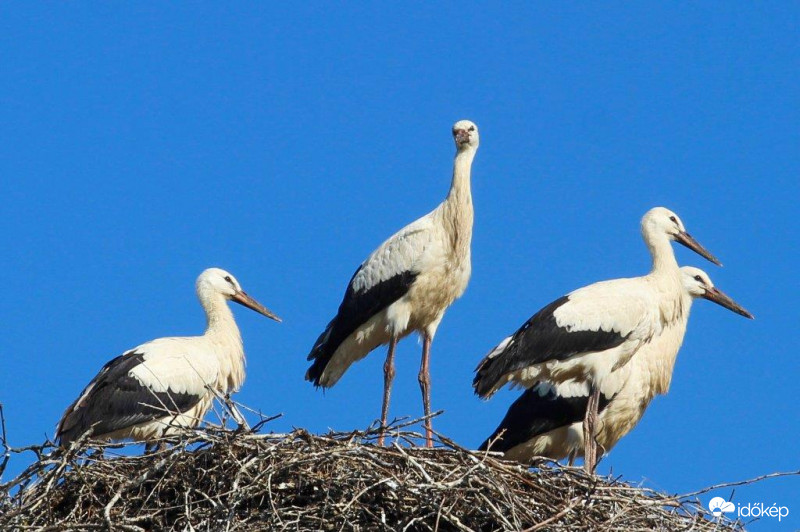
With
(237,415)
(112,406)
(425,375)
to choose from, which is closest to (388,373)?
(425,375)

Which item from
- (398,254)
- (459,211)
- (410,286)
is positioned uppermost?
(459,211)

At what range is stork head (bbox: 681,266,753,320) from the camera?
1313cm

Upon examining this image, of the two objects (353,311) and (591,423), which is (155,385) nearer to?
(353,311)

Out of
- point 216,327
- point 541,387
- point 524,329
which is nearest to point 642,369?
point 541,387

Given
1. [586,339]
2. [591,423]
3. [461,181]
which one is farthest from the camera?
[461,181]

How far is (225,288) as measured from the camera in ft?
40.5

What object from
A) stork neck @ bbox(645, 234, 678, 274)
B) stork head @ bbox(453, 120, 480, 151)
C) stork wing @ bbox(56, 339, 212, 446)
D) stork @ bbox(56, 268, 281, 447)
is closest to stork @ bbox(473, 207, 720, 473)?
stork neck @ bbox(645, 234, 678, 274)

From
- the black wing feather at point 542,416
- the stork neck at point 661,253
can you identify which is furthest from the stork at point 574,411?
the stork neck at point 661,253

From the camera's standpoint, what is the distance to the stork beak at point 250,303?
1247cm

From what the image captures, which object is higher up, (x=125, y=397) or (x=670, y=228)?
(x=670, y=228)

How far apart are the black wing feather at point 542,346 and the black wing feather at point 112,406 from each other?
205 centimetres

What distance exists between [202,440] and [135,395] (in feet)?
9.28

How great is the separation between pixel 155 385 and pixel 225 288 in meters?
1.50

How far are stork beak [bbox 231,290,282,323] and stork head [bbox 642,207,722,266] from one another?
2.83 meters
